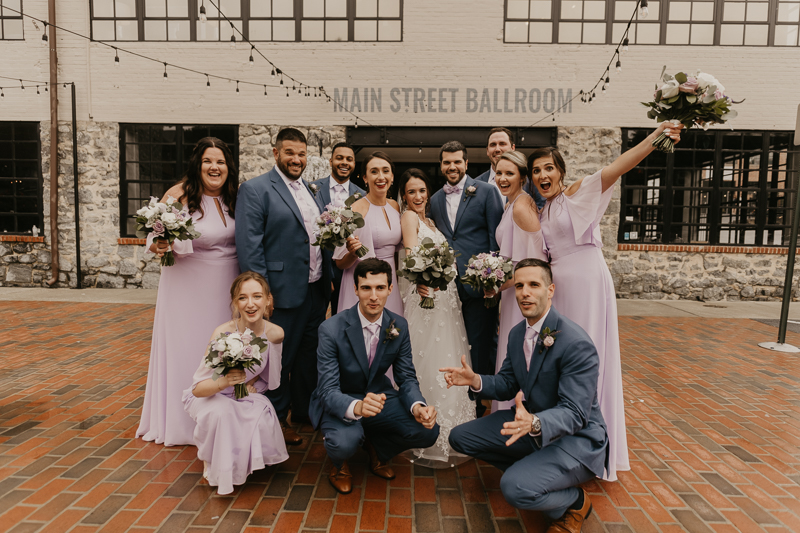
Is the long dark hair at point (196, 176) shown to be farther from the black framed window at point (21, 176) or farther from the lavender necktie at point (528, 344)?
the black framed window at point (21, 176)

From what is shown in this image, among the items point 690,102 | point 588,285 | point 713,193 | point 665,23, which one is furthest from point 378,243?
point 665,23

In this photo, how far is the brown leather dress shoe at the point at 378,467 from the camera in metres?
3.15

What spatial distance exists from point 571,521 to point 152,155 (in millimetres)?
10852

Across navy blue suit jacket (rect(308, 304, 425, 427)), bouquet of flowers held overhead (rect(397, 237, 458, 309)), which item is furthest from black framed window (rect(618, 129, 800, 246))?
navy blue suit jacket (rect(308, 304, 425, 427))

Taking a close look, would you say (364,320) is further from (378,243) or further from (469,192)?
(469,192)

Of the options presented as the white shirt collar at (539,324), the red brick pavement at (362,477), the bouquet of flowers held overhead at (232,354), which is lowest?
the red brick pavement at (362,477)

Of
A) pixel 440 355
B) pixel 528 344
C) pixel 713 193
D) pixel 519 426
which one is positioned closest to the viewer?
pixel 519 426

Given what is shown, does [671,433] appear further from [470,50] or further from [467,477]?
[470,50]

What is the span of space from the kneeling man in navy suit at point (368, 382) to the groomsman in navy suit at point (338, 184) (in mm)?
1035

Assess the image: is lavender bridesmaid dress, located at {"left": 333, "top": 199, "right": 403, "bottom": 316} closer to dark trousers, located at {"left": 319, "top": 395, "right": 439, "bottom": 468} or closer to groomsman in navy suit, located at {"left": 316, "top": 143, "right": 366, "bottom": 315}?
groomsman in navy suit, located at {"left": 316, "top": 143, "right": 366, "bottom": 315}

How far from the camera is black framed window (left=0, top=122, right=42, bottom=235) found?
10.3m

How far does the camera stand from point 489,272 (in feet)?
11.0

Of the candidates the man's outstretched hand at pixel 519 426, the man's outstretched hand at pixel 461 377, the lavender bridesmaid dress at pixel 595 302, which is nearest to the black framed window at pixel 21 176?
the man's outstretched hand at pixel 461 377

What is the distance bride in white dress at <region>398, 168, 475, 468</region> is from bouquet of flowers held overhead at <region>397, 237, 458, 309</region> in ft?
0.43
